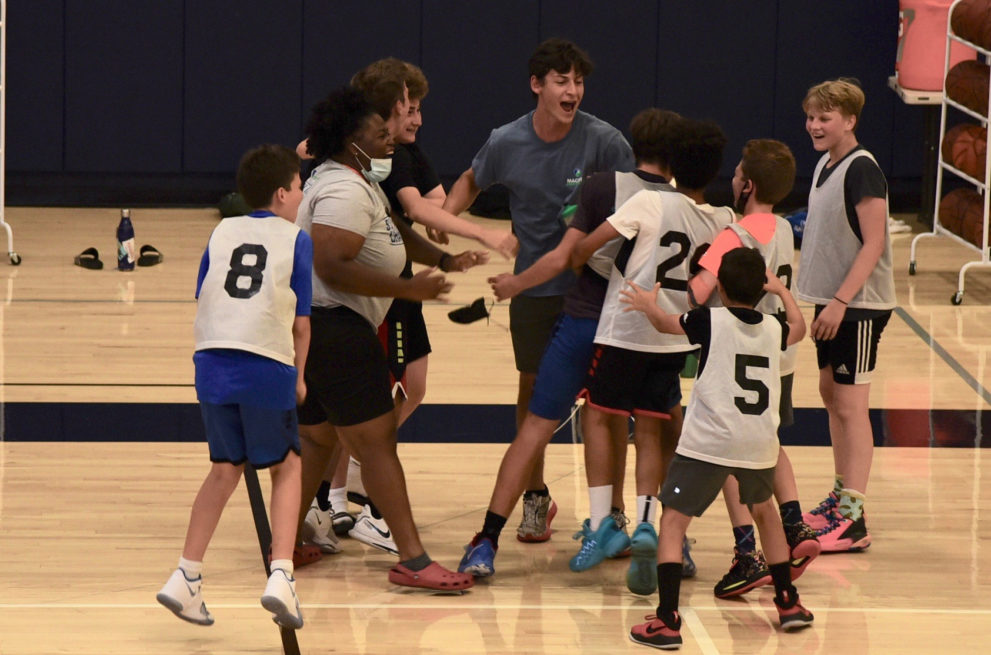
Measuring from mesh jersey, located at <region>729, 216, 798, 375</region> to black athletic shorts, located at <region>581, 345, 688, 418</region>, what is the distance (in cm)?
32

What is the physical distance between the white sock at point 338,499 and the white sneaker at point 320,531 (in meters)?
0.21

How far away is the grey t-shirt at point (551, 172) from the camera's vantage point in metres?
5.03

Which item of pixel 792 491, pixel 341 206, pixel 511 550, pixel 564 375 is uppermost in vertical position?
pixel 341 206

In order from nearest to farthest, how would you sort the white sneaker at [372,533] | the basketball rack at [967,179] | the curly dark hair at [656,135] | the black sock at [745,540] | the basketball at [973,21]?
the curly dark hair at [656,135], the black sock at [745,540], the white sneaker at [372,533], the basketball rack at [967,179], the basketball at [973,21]

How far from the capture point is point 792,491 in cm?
463

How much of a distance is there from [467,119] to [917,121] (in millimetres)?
3667

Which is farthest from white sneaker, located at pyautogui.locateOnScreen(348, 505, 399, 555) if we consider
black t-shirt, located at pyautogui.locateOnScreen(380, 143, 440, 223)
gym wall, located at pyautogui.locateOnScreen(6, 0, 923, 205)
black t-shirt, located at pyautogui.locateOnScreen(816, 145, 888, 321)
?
gym wall, located at pyautogui.locateOnScreen(6, 0, 923, 205)

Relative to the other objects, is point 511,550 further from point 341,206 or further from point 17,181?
point 17,181

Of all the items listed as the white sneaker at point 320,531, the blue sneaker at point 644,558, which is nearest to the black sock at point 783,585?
the blue sneaker at point 644,558

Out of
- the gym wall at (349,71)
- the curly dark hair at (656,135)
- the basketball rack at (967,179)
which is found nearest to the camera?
the curly dark hair at (656,135)

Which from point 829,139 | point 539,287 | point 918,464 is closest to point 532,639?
point 539,287

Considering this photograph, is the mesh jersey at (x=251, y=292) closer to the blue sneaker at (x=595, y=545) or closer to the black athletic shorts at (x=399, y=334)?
the black athletic shorts at (x=399, y=334)

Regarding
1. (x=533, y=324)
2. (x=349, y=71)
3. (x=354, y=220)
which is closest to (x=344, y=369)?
(x=354, y=220)

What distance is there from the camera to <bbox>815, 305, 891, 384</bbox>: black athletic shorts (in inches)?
197
